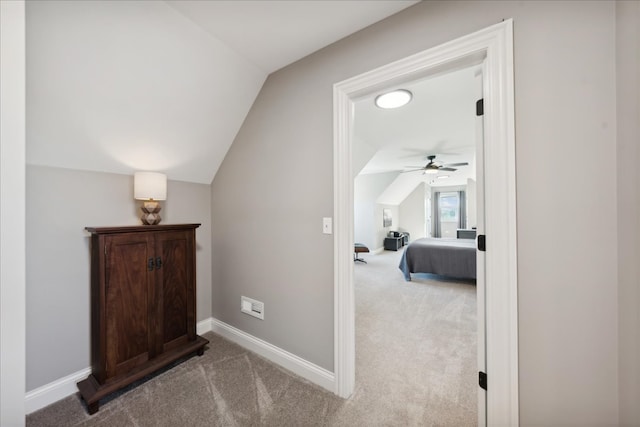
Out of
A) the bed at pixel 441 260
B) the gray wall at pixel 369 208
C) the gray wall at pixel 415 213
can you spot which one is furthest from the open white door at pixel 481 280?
the gray wall at pixel 415 213

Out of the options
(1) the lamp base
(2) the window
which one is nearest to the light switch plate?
(1) the lamp base

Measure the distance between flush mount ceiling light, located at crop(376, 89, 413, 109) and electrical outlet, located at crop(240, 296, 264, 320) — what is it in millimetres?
2174

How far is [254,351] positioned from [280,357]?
0.32 metres

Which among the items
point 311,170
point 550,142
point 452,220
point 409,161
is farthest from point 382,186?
point 550,142

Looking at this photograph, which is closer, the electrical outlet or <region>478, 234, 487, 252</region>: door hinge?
<region>478, 234, 487, 252</region>: door hinge

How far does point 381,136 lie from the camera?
346 cm

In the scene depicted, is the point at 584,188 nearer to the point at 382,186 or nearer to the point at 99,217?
the point at 99,217

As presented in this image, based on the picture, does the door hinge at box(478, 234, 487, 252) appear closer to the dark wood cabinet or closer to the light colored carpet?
the light colored carpet

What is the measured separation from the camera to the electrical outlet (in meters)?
2.07

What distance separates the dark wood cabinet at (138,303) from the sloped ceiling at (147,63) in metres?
0.64

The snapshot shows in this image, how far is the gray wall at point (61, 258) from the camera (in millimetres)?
1487

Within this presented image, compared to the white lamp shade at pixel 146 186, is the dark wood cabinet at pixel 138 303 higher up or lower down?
lower down

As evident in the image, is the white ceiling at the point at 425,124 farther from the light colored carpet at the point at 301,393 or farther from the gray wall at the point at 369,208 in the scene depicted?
the light colored carpet at the point at 301,393

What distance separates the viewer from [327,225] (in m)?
1.67
